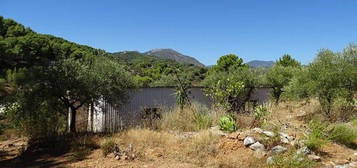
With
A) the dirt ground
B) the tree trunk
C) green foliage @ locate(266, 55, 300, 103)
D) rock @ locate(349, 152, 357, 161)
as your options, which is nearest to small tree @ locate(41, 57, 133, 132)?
the tree trunk

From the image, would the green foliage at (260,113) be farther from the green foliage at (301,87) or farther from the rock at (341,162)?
the green foliage at (301,87)

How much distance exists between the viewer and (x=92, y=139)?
7.99 meters

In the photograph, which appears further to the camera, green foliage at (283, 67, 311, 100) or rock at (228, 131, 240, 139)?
green foliage at (283, 67, 311, 100)

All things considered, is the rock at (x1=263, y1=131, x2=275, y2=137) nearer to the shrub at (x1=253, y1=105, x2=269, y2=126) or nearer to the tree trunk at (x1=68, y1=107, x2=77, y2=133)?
the shrub at (x1=253, y1=105, x2=269, y2=126)

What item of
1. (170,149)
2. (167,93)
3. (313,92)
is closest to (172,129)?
(170,149)

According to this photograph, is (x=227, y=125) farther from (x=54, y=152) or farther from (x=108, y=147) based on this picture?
(x=54, y=152)

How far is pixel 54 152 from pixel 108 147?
142 cm

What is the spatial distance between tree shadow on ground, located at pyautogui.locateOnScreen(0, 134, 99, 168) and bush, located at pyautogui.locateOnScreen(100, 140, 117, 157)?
0.38m

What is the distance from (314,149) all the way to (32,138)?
6.62 m

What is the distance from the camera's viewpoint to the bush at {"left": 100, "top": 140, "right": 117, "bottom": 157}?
22.8ft

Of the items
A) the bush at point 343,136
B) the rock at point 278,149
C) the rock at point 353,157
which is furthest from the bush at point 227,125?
the rock at point 353,157

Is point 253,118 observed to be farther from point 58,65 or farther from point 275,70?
point 275,70

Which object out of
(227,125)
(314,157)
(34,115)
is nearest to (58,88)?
(34,115)

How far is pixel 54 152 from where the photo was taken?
24.7ft
